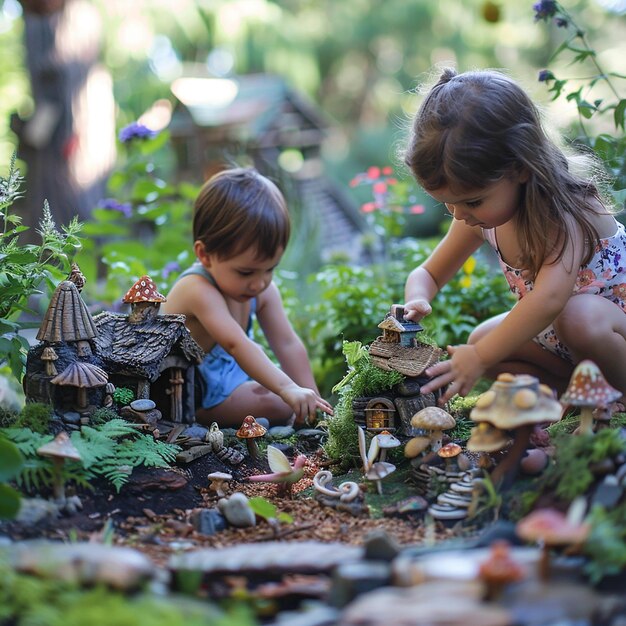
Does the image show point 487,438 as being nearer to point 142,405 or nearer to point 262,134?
point 142,405

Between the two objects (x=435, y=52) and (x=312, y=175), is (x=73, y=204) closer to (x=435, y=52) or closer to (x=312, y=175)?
(x=312, y=175)

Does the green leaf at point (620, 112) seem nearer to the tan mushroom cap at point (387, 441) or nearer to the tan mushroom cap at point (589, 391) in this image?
the tan mushroom cap at point (589, 391)

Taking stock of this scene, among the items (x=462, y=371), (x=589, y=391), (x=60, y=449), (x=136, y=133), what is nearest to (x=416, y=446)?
(x=462, y=371)

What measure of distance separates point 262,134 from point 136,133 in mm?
3989

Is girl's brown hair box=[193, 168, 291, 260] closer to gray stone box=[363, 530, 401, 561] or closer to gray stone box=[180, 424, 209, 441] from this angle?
gray stone box=[180, 424, 209, 441]

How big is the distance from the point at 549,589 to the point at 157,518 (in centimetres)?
143

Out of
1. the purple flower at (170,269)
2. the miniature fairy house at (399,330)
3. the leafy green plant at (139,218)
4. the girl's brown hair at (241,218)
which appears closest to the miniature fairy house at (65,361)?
the girl's brown hair at (241,218)

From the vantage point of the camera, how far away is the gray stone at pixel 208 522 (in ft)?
8.02

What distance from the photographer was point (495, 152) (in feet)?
9.56

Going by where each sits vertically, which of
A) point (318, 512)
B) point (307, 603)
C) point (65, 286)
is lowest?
point (318, 512)

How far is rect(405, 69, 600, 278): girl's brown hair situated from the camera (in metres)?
2.90

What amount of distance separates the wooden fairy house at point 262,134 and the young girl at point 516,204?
17.4ft

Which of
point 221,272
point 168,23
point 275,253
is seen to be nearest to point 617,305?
point 275,253

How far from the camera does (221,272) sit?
145 inches
